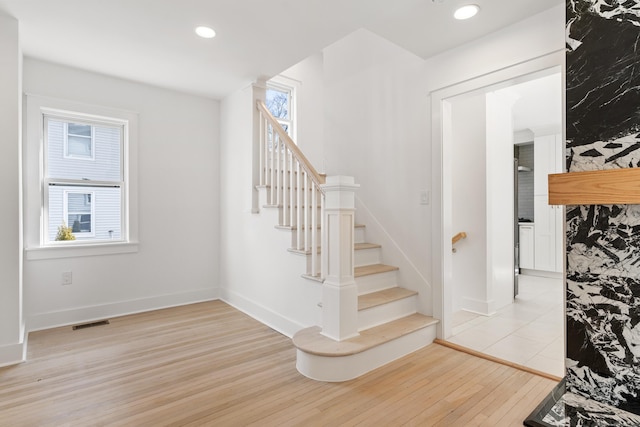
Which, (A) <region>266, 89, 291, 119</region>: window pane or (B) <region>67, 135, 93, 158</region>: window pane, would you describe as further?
(A) <region>266, 89, 291, 119</region>: window pane

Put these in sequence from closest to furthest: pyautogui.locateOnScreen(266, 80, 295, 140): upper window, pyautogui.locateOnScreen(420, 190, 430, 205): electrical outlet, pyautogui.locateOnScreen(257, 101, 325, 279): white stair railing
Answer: pyautogui.locateOnScreen(257, 101, 325, 279): white stair railing < pyautogui.locateOnScreen(420, 190, 430, 205): electrical outlet < pyautogui.locateOnScreen(266, 80, 295, 140): upper window

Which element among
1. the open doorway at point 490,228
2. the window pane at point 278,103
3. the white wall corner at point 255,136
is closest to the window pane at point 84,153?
the white wall corner at point 255,136

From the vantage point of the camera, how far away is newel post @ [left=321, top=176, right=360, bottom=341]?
7.72 ft

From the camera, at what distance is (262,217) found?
3.48 metres

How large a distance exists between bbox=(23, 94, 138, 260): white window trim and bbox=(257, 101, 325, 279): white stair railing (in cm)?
145

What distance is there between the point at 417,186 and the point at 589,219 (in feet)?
6.12

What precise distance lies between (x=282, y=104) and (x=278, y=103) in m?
0.06

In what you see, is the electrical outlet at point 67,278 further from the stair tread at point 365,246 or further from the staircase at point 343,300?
the stair tread at point 365,246

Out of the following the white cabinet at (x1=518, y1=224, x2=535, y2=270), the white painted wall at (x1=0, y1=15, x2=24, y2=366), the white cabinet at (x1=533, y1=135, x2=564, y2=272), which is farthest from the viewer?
the white cabinet at (x1=518, y1=224, x2=535, y2=270)

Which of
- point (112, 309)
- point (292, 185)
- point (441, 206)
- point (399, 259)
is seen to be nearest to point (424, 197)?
point (441, 206)

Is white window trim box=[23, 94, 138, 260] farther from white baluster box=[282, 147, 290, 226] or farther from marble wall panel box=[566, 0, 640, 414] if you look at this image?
marble wall panel box=[566, 0, 640, 414]

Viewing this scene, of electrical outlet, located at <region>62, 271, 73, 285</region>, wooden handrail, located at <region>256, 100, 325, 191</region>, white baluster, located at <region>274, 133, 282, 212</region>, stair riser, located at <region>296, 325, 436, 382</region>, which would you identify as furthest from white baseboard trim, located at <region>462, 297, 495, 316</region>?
electrical outlet, located at <region>62, 271, 73, 285</region>

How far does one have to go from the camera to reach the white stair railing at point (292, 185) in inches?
111

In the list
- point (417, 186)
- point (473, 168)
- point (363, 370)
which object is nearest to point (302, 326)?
point (363, 370)
